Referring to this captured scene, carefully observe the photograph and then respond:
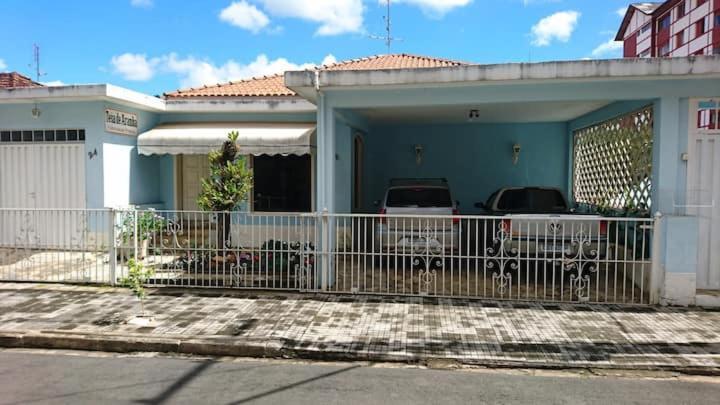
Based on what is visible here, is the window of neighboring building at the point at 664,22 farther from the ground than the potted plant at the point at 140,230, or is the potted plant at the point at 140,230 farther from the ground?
the window of neighboring building at the point at 664,22

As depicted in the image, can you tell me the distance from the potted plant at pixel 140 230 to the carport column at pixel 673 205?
7.94 meters

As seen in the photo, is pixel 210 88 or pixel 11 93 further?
pixel 210 88

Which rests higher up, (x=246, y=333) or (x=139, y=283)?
(x=139, y=283)

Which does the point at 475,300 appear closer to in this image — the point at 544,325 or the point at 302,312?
the point at 544,325

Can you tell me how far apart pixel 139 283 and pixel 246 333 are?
1940mm

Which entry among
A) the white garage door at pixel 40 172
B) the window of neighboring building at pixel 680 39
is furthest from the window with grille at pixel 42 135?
the window of neighboring building at pixel 680 39

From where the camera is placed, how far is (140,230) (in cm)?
874

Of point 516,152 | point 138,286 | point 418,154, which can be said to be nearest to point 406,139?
point 418,154

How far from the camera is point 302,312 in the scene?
695cm

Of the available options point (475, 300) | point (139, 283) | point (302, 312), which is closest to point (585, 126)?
point (475, 300)

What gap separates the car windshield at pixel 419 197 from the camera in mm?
10109

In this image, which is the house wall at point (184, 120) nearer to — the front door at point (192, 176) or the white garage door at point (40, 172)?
the front door at point (192, 176)

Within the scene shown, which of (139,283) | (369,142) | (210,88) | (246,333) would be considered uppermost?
(210,88)

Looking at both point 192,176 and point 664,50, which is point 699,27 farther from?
point 192,176
